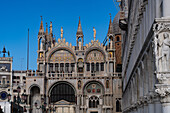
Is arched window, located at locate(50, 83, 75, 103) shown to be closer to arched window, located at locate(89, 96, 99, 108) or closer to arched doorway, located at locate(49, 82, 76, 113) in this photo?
arched doorway, located at locate(49, 82, 76, 113)

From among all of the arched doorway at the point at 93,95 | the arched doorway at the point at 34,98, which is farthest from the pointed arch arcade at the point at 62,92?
the arched doorway at the point at 93,95

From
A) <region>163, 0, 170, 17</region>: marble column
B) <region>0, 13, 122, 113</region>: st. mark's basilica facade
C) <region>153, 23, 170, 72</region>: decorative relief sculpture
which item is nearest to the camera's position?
<region>153, 23, 170, 72</region>: decorative relief sculpture

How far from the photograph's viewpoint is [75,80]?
7038 cm

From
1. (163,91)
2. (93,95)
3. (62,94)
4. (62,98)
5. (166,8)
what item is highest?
(166,8)

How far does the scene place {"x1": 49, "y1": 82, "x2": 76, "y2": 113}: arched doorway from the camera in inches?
2749

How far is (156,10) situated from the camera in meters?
13.6

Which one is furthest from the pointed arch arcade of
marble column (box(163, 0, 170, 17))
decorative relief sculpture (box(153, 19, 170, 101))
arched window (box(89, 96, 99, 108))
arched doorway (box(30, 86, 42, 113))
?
marble column (box(163, 0, 170, 17))

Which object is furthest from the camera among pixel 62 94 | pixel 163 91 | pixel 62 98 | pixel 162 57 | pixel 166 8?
pixel 62 94

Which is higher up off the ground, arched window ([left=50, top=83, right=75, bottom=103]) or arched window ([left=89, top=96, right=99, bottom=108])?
arched window ([left=50, top=83, right=75, bottom=103])

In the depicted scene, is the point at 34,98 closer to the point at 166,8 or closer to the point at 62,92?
the point at 62,92

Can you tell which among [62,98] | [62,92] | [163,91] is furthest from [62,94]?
[163,91]

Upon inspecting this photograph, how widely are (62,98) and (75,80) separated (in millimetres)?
4503

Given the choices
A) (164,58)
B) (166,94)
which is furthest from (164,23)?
(166,94)

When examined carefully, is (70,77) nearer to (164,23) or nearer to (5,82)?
(5,82)
